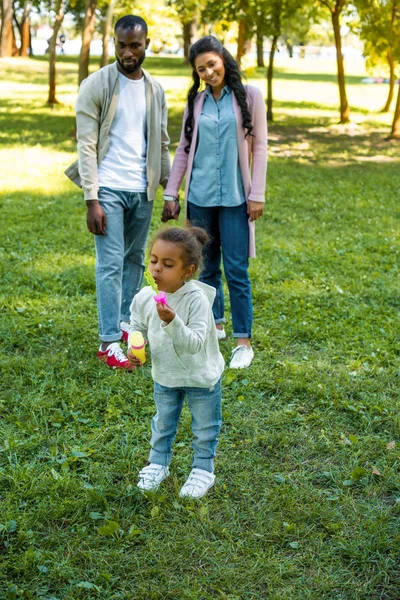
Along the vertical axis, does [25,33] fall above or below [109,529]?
above

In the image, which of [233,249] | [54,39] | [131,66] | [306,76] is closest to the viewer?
[131,66]

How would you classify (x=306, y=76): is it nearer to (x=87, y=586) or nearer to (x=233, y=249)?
(x=233, y=249)

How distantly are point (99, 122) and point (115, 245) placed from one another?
31.2 inches

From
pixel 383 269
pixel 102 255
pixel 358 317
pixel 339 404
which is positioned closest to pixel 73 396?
pixel 102 255

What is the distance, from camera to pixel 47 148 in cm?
1365

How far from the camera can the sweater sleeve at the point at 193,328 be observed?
9.53 ft

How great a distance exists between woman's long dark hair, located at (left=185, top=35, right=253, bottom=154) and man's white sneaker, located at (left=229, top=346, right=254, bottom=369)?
1.44m

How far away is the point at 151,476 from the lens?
3.49 meters

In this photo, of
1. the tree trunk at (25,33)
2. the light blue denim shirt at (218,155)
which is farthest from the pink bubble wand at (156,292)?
the tree trunk at (25,33)

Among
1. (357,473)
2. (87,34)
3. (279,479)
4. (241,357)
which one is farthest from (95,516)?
(87,34)

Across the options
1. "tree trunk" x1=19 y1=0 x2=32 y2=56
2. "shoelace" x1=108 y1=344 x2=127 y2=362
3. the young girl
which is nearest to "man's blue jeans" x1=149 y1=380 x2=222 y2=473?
the young girl

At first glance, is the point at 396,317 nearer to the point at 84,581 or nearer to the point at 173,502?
the point at 173,502

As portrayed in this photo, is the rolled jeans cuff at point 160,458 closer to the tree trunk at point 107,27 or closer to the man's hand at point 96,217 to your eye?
the man's hand at point 96,217

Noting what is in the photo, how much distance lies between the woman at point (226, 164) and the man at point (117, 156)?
0.21 m
